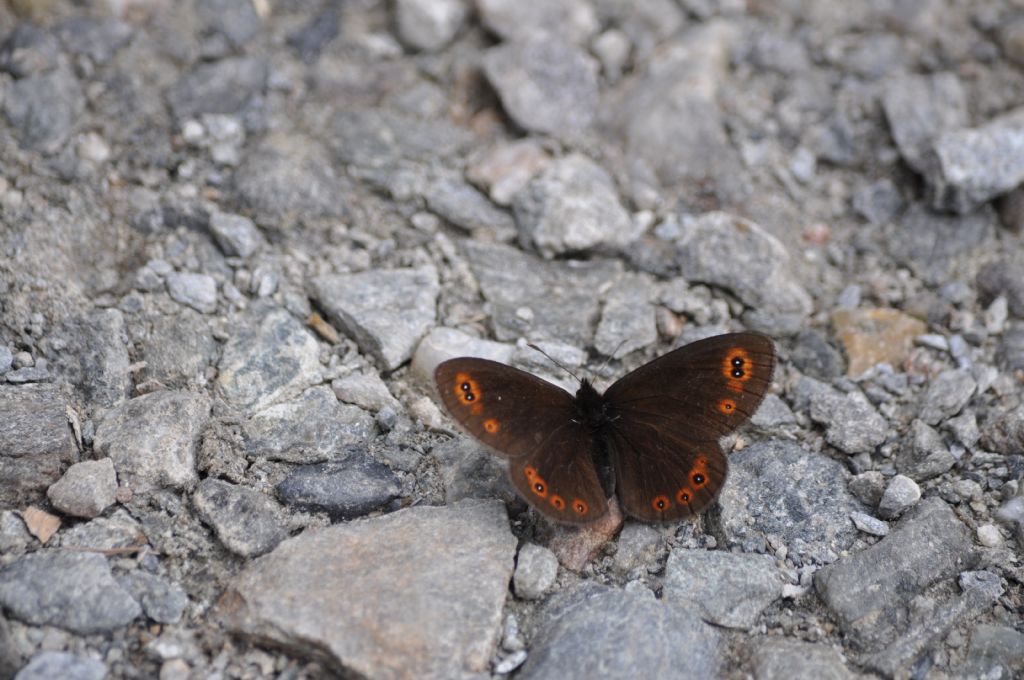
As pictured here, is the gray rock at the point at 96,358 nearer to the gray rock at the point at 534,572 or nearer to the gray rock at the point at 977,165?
the gray rock at the point at 534,572

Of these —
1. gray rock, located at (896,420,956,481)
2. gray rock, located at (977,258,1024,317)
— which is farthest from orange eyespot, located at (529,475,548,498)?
gray rock, located at (977,258,1024,317)

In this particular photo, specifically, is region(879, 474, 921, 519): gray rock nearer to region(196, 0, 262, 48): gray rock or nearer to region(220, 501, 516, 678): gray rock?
region(220, 501, 516, 678): gray rock

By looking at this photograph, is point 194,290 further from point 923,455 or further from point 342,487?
point 923,455

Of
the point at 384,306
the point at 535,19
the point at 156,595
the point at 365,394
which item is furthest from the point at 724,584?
the point at 535,19

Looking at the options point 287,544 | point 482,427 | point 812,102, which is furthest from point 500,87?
point 287,544

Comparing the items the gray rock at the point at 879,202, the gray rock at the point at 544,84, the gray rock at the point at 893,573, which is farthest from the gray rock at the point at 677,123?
the gray rock at the point at 893,573

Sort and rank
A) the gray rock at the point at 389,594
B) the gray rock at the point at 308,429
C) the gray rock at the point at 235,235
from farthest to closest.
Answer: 1. the gray rock at the point at 235,235
2. the gray rock at the point at 308,429
3. the gray rock at the point at 389,594

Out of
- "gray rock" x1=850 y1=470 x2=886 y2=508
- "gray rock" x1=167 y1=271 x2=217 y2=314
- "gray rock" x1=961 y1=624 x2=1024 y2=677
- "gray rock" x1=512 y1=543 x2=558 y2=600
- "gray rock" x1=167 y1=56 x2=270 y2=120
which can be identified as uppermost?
"gray rock" x1=167 y1=56 x2=270 y2=120
